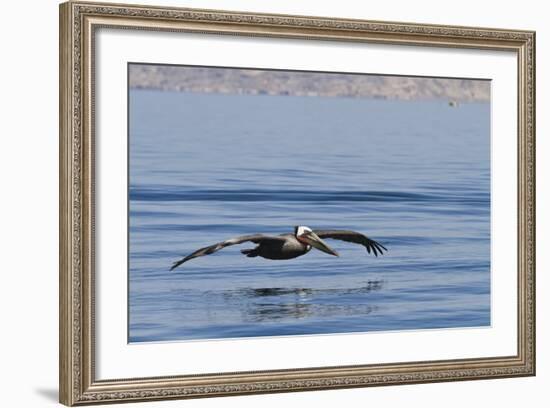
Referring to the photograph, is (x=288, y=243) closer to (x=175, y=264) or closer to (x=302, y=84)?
(x=175, y=264)

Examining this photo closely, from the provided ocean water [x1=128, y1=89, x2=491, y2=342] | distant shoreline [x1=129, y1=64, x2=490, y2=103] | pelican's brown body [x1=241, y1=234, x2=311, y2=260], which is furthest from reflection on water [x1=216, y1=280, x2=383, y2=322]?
distant shoreline [x1=129, y1=64, x2=490, y2=103]

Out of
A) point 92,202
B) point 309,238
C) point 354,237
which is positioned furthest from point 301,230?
point 92,202

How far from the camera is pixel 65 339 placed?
4.76 meters

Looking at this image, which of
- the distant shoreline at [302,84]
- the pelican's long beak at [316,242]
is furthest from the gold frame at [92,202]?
the pelican's long beak at [316,242]

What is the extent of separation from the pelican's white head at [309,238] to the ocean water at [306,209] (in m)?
0.02

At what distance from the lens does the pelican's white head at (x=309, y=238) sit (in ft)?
16.6

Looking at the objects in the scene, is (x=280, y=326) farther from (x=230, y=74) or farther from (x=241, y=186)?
(x=230, y=74)

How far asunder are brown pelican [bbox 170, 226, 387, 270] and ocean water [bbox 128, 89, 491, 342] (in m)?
0.02

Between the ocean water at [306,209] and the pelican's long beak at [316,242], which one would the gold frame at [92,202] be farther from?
the pelican's long beak at [316,242]

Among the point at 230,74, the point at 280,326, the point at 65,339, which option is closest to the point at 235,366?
the point at 280,326

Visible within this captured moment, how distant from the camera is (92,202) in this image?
15.5 ft

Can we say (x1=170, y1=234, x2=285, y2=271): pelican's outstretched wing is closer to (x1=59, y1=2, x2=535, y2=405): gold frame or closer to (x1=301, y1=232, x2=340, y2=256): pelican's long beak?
(x1=301, y1=232, x2=340, y2=256): pelican's long beak

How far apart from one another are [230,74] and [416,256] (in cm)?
90

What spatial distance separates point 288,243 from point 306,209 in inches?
5.3
